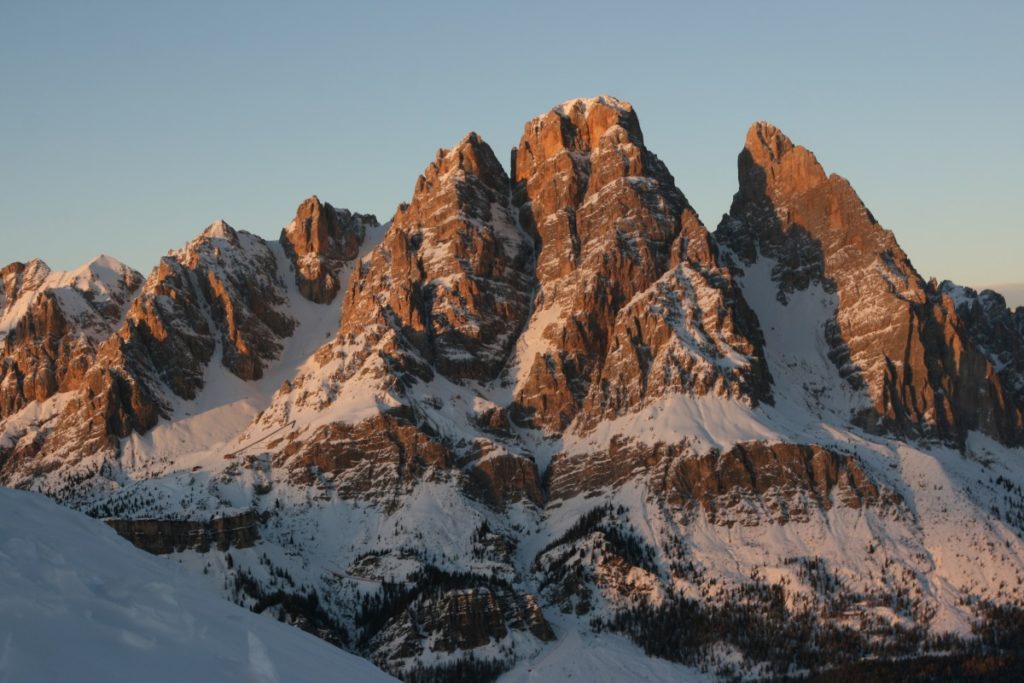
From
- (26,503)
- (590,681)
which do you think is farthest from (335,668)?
(590,681)

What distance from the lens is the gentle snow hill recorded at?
23.4m

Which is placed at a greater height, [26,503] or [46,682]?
[26,503]

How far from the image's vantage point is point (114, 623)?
83.4 ft

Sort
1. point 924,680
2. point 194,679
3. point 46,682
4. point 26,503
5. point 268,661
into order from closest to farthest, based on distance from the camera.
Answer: point 46,682 < point 194,679 < point 268,661 < point 26,503 < point 924,680

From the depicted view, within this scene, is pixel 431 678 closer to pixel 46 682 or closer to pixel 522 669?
pixel 522 669

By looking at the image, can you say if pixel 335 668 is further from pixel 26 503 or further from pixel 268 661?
pixel 26 503

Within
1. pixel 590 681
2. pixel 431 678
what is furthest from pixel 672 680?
pixel 431 678

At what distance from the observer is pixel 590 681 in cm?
19425

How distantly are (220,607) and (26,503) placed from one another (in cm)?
563

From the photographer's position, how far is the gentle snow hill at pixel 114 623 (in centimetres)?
2339

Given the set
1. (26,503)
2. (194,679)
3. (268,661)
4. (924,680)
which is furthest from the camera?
(924,680)

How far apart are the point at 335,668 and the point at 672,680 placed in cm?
18006

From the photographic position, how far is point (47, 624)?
79.6 ft

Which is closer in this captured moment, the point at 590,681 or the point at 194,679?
the point at 194,679
